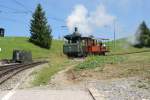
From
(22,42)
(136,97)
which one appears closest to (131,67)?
(136,97)

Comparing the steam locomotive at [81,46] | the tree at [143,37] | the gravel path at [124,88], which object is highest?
the tree at [143,37]

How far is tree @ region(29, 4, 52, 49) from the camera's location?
110 metres

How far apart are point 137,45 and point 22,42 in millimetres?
28137

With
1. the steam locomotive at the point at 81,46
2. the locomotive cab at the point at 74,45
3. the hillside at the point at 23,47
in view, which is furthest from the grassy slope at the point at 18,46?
the steam locomotive at the point at 81,46

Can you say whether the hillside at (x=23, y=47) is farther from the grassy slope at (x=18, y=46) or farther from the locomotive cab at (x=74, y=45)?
the locomotive cab at (x=74, y=45)

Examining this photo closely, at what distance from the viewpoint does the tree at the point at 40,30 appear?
362 feet

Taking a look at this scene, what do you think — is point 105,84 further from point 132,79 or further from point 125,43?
point 125,43

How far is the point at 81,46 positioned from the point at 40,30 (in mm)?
56297

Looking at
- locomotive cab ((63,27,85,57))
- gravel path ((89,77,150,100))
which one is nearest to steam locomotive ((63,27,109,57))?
locomotive cab ((63,27,85,57))

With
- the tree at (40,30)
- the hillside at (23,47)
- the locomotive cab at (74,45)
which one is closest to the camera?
the locomotive cab at (74,45)

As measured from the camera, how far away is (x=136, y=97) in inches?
617

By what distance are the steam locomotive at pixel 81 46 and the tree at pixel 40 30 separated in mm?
52847

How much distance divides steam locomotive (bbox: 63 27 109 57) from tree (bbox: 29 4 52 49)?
5285 centimetres

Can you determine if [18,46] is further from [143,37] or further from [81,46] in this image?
[81,46]
